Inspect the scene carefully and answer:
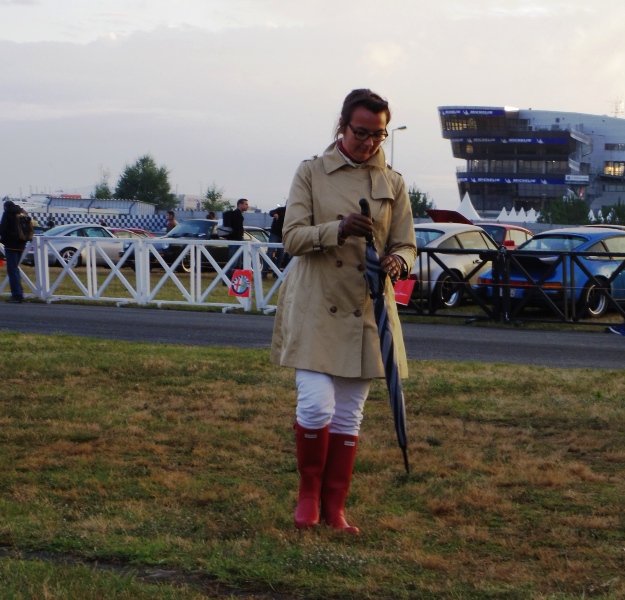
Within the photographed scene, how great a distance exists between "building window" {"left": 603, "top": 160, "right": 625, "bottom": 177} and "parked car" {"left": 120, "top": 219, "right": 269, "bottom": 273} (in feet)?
419

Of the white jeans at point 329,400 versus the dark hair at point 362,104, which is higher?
the dark hair at point 362,104

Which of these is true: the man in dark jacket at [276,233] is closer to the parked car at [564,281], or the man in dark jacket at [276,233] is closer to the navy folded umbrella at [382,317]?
the parked car at [564,281]

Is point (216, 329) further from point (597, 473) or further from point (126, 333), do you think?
point (597, 473)

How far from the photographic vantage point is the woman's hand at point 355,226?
160 inches

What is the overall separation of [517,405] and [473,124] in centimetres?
14388

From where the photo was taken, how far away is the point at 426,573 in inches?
148

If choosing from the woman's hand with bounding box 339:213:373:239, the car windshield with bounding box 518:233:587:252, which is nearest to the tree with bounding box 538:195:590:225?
the car windshield with bounding box 518:233:587:252

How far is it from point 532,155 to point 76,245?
13498cm

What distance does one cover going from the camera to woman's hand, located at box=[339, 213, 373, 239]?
4059 mm

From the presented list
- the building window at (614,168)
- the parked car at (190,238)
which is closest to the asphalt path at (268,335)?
the parked car at (190,238)

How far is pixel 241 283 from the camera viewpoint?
16219 millimetres

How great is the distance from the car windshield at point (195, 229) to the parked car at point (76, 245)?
2329mm

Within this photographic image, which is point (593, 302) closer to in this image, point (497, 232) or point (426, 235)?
point (426, 235)

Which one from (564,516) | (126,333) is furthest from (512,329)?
(564,516)
